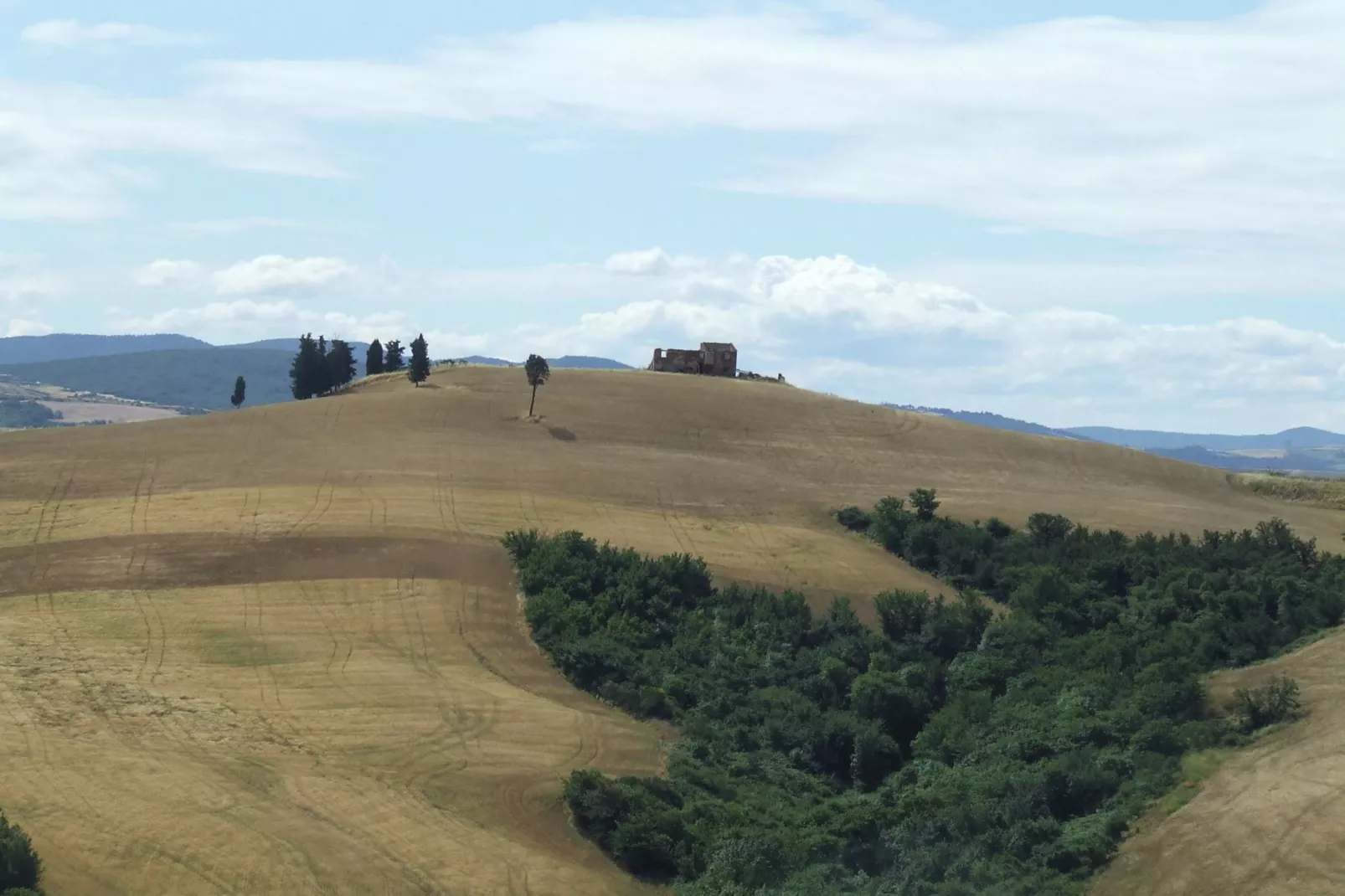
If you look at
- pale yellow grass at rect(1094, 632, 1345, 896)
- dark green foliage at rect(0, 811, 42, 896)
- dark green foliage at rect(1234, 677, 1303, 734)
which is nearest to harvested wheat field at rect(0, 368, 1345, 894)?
dark green foliage at rect(0, 811, 42, 896)

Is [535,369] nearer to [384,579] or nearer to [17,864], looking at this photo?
[384,579]

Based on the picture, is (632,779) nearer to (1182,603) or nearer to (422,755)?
(422,755)

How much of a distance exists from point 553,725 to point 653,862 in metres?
7.73

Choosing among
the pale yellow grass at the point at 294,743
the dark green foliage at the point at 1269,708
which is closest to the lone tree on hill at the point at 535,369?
the pale yellow grass at the point at 294,743

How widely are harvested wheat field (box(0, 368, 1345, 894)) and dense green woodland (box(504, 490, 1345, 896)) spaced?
5.85ft

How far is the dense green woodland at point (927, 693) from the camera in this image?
97.1ft

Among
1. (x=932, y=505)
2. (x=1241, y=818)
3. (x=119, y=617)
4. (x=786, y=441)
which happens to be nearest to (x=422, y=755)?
(x=119, y=617)

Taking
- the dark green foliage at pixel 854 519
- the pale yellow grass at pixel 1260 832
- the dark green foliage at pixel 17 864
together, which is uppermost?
the dark green foliage at pixel 854 519

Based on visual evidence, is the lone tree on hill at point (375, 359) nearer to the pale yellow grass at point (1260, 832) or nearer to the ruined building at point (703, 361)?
the ruined building at point (703, 361)

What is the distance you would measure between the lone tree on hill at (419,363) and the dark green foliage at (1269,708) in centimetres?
5824

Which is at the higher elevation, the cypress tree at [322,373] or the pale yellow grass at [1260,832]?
the cypress tree at [322,373]

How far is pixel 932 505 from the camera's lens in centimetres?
6097

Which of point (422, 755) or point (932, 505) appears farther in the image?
point (932, 505)

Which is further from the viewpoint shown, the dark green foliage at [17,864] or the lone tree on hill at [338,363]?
the lone tree on hill at [338,363]
